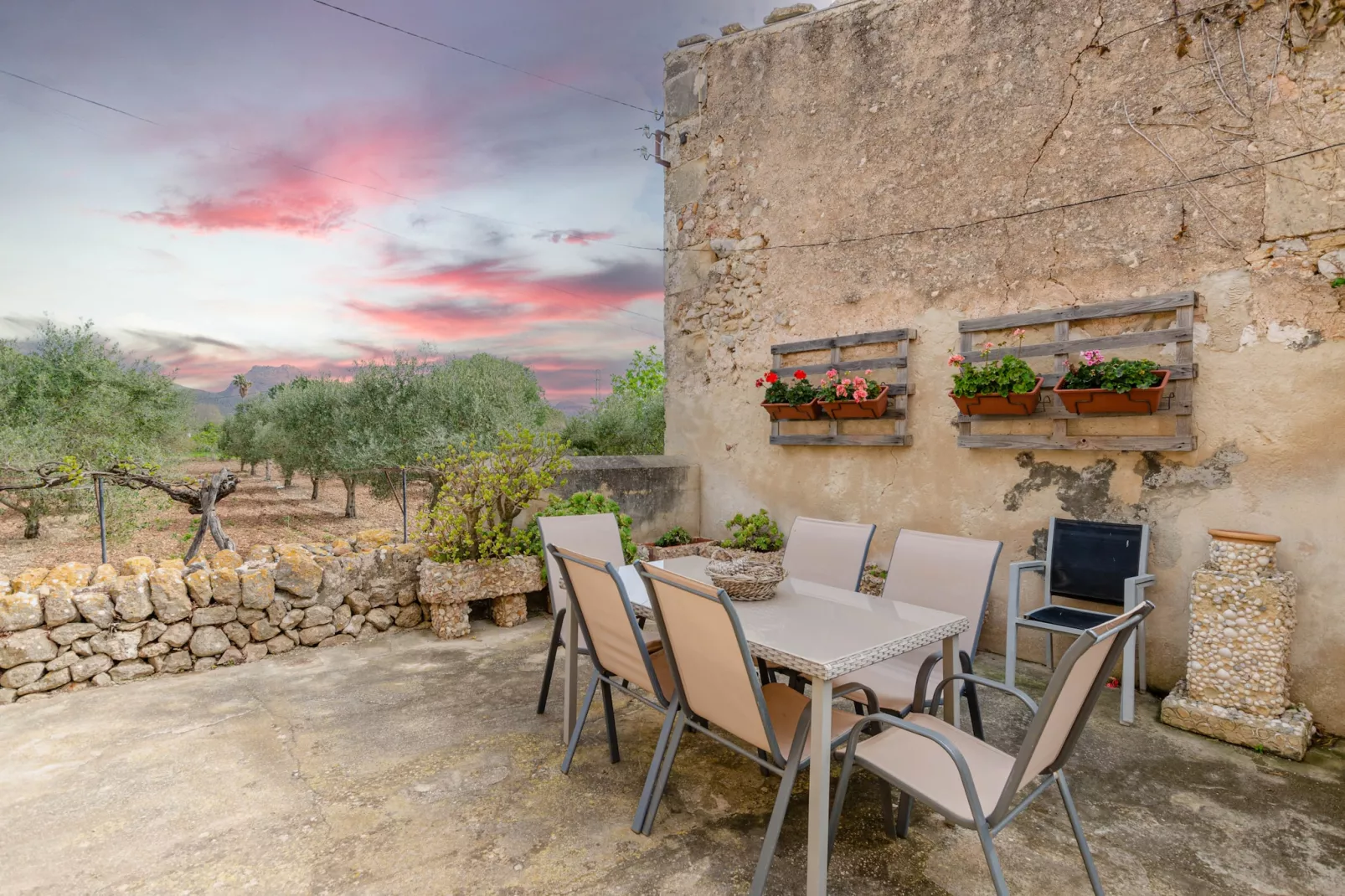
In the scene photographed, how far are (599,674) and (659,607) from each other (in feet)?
2.37

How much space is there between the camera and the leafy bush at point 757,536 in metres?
4.43

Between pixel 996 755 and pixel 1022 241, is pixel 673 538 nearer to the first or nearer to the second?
pixel 1022 241

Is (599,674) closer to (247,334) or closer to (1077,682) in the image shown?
(1077,682)

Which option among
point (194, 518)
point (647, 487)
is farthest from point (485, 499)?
point (194, 518)

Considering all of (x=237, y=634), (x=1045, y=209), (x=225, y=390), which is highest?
(x=1045, y=209)

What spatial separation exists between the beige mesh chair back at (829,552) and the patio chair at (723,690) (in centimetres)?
96

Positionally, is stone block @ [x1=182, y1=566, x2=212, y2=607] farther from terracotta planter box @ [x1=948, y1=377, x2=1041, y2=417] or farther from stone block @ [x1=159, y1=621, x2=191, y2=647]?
terracotta planter box @ [x1=948, y1=377, x2=1041, y2=417]

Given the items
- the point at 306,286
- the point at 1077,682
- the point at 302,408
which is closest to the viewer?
A: the point at 1077,682

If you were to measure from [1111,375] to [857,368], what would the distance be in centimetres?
152

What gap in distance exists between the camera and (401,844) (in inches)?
72.0

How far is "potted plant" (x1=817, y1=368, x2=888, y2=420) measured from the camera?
3984 mm

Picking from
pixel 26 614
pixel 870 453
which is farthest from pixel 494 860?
pixel 870 453

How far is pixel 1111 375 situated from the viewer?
3027 mm

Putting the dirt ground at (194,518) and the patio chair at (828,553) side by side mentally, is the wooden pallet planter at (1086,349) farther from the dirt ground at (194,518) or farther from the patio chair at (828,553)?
the dirt ground at (194,518)
